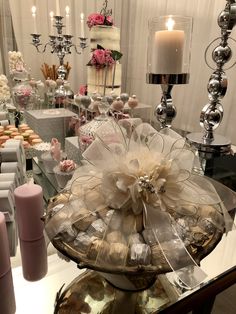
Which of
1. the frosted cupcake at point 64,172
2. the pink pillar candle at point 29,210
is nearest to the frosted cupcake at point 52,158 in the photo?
the frosted cupcake at point 64,172

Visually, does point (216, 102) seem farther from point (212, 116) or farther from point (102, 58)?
point (102, 58)

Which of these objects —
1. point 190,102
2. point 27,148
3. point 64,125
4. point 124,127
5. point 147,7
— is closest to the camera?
point 124,127

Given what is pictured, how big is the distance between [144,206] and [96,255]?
10 centimetres

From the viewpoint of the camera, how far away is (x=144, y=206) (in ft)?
1.38

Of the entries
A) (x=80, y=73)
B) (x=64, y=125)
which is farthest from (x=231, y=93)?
(x=80, y=73)

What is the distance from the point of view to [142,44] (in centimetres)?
282

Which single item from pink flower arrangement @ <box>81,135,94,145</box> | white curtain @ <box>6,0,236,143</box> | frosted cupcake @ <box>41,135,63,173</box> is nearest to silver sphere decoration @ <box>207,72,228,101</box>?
pink flower arrangement @ <box>81,135,94,145</box>

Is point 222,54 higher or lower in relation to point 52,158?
higher

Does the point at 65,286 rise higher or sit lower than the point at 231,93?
lower

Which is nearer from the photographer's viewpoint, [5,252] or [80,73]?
[5,252]

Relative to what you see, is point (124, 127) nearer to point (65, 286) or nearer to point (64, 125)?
point (65, 286)

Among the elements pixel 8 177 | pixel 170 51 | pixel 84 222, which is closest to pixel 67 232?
pixel 84 222

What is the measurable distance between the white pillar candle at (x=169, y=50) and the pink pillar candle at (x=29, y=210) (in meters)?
0.53

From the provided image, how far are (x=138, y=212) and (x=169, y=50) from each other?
582 millimetres
